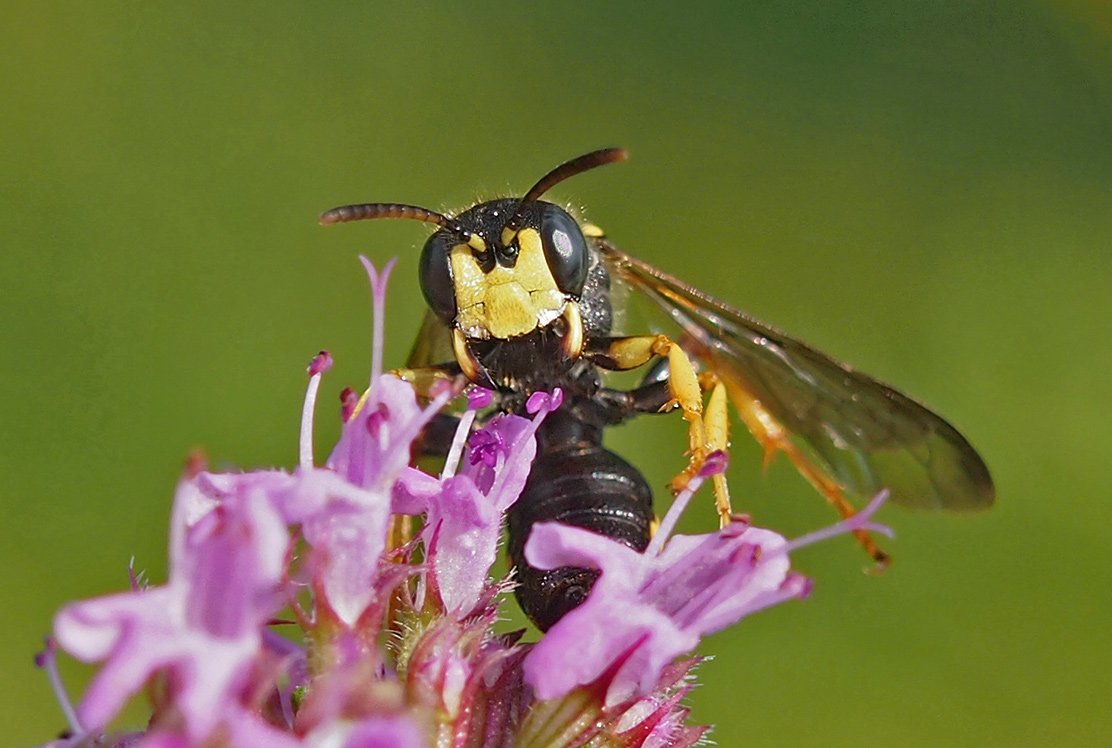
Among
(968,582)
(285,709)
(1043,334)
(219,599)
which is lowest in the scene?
(968,582)

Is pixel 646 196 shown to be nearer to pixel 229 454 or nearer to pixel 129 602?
pixel 229 454

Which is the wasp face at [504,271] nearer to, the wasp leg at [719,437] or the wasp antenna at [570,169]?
the wasp antenna at [570,169]

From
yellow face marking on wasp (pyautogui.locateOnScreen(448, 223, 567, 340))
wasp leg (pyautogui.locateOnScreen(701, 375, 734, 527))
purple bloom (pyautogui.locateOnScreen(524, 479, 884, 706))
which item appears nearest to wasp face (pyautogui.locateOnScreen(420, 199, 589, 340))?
yellow face marking on wasp (pyautogui.locateOnScreen(448, 223, 567, 340))

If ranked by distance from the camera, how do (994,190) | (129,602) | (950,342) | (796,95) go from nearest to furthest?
1. (129,602)
2. (950,342)
3. (994,190)
4. (796,95)

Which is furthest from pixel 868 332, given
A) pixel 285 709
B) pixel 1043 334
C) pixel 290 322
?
pixel 285 709

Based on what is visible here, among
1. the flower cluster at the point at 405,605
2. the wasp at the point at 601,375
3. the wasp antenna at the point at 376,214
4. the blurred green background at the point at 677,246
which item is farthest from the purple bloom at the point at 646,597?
the blurred green background at the point at 677,246

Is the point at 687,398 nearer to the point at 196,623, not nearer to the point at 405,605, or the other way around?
the point at 405,605

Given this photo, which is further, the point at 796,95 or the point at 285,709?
the point at 796,95
